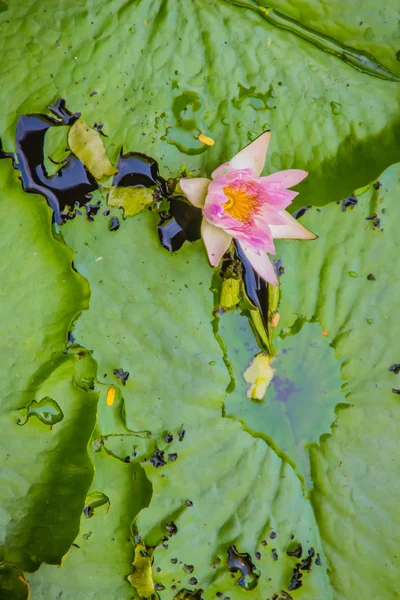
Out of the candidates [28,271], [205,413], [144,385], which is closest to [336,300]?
[205,413]

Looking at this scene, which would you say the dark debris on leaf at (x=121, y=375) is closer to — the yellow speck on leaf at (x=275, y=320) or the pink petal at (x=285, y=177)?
the yellow speck on leaf at (x=275, y=320)

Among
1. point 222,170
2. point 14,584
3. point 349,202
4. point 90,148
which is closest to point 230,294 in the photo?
point 222,170

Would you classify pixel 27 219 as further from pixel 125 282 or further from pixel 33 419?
pixel 33 419

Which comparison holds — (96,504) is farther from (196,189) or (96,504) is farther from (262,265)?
(196,189)

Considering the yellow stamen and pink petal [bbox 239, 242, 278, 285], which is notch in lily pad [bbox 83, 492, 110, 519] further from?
the yellow stamen

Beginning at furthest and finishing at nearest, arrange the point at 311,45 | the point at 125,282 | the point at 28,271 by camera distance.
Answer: the point at 311,45 < the point at 125,282 < the point at 28,271

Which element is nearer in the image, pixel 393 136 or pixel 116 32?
pixel 116 32
